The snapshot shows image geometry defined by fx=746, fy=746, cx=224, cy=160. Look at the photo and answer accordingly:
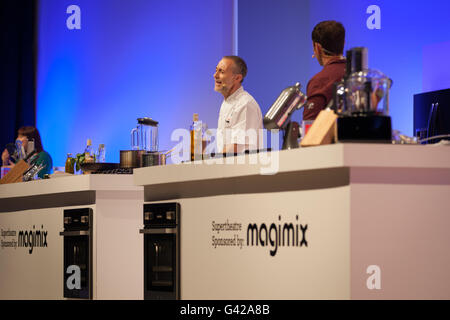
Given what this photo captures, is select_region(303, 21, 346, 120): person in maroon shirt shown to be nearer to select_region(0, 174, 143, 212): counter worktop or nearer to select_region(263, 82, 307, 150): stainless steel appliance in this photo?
select_region(263, 82, 307, 150): stainless steel appliance

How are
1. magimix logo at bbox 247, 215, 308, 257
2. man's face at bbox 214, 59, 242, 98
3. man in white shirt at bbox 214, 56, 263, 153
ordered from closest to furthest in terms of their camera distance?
magimix logo at bbox 247, 215, 308, 257, man in white shirt at bbox 214, 56, 263, 153, man's face at bbox 214, 59, 242, 98

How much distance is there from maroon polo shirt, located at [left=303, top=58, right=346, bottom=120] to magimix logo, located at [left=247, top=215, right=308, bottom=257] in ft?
2.45

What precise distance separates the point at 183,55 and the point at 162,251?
155 inches

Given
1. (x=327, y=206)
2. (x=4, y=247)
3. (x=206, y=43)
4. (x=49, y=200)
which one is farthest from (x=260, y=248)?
(x=206, y=43)

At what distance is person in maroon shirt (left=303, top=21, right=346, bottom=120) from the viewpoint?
9.99ft

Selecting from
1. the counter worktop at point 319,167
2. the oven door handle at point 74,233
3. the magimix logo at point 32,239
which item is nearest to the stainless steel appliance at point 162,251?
the counter worktop at point 319,167

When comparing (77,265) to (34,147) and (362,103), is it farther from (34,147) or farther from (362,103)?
(34,147)

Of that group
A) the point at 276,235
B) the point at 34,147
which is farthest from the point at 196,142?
the point at 34,147

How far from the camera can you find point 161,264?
297cm

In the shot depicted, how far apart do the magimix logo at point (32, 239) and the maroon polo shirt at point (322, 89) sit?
1708 millimetres

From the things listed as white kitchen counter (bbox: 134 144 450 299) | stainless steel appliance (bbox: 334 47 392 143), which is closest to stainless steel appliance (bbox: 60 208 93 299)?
white kitchen counter (bbox: 134 144 450 299)

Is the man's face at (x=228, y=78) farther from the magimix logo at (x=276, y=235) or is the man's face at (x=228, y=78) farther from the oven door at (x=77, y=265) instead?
the magimix logo at (x=276, y=235)

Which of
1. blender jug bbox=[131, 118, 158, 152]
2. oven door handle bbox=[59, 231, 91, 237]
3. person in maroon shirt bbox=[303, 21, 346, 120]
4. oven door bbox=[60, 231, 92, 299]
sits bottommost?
oven door bbox=[60, 231, 92, 299]

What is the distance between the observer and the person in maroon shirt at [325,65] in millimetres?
3045
